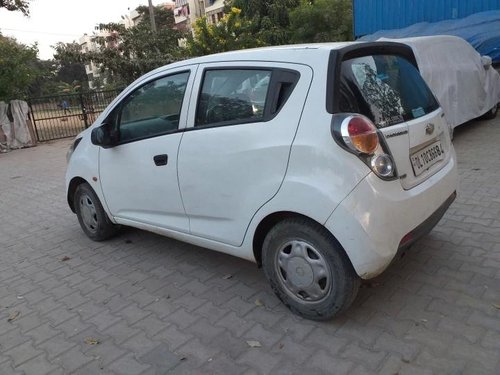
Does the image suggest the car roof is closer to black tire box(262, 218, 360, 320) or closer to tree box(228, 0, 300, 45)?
black tire box(262, 218, 360, 320)

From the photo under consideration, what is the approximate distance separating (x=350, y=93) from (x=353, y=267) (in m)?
1.01

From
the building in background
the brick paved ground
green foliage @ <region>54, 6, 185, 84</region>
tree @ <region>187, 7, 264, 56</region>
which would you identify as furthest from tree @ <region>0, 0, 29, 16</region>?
the building in background

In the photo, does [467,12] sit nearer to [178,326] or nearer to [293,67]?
[293,67]

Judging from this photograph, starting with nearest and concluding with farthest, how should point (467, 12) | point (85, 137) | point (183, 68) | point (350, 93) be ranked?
1. point (350, 93)
2. point (183, 68)
3. point (85, 137)
4. point (467, 12)

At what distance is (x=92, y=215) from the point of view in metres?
4.56

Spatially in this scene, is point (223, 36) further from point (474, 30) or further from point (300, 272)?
point (300, 272)

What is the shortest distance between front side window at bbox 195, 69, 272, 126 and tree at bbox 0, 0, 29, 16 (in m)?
17.7

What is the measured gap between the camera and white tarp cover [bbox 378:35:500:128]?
7145mm

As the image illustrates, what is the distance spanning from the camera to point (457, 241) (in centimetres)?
378

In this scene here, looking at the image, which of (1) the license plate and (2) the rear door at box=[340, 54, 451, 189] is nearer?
(2) the rear door at box=[340, 54, 451, 189]

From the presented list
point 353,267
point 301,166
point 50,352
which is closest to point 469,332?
point 353,267

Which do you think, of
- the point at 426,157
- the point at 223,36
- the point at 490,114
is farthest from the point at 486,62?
the point at 223,36

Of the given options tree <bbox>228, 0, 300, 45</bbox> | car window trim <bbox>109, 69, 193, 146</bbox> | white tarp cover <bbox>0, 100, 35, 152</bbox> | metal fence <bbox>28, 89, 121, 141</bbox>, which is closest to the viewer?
car window trim <bbox>109, 69, 193, 146</bbox>

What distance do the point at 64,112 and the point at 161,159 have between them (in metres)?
13.1
